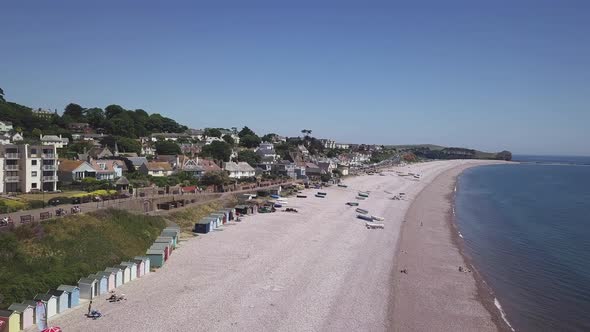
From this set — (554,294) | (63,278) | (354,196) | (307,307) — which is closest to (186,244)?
(63,278)

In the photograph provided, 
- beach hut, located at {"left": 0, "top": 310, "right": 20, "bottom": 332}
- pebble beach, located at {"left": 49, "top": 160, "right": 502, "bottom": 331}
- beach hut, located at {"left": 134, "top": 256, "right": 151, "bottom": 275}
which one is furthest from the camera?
beach hut, located at {"left": 134, "top": 256, "right": 151, "bottom": 275}

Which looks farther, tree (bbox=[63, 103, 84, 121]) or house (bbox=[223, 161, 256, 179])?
tree (bbox=[63, 103, 84, 121])

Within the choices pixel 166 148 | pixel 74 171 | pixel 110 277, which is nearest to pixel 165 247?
pixel 110 277

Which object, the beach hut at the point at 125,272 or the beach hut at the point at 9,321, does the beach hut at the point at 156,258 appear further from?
the beach hut at the point at 9,321

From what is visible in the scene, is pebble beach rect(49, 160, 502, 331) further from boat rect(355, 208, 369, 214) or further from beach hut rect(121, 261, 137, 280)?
boat rect(355, 208, 369, 214)

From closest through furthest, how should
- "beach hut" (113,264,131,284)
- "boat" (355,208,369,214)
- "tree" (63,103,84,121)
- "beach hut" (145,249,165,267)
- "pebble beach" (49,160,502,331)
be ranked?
"pebble beach" (49,160,502,331) < "beach hut" (113,264,131,284) < "beach hut" (145,249,165,267) < "boat" (355,208,369,214) < "tree" (63,103,84,121)

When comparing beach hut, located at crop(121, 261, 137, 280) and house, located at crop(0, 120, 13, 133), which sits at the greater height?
house, located at crop(0, 120, 13, 133)

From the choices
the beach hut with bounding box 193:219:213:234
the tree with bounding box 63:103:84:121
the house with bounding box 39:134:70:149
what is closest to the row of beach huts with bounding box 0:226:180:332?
the beach hut with bounding box 193:219:213:234

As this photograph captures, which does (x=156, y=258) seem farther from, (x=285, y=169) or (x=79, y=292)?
(x=285, y=169)
